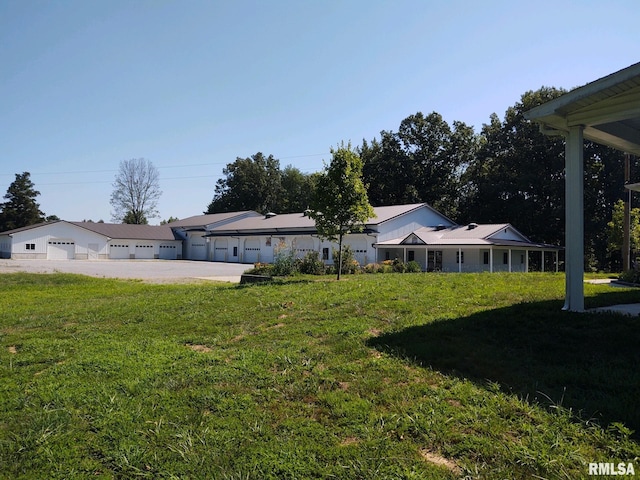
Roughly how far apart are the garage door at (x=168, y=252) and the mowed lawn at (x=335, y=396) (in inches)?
1890

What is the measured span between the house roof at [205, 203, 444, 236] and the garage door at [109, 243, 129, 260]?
10.4 m

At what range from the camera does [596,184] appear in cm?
3712

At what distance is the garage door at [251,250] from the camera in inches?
1700

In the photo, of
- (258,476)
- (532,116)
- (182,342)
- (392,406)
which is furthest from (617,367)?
(182,342)

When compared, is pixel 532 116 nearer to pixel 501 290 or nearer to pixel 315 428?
pixel 501 290

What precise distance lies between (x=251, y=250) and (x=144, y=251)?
16.5 metres

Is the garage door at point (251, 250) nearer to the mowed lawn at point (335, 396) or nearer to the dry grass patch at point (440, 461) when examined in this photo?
the mowed lawn at point (335, 396)

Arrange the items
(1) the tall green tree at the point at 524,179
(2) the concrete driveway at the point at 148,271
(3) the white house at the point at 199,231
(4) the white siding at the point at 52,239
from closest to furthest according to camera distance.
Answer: (2) the concrete driveway at the point at 148,271, (1) the tall green tree at the point at 524,179, (4) the white siding at the point at 52,239, (3) the white house at the point at 199,231

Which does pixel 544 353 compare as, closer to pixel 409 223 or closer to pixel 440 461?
pixel 440 461

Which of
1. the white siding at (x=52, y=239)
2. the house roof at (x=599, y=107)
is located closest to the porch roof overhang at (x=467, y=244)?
the house roof at (x=599, y=107)

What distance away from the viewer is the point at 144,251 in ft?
173

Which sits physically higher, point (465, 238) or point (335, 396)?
point (465, 238)

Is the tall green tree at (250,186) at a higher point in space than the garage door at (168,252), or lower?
higher

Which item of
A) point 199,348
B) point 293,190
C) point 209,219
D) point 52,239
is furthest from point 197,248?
point 199,348
